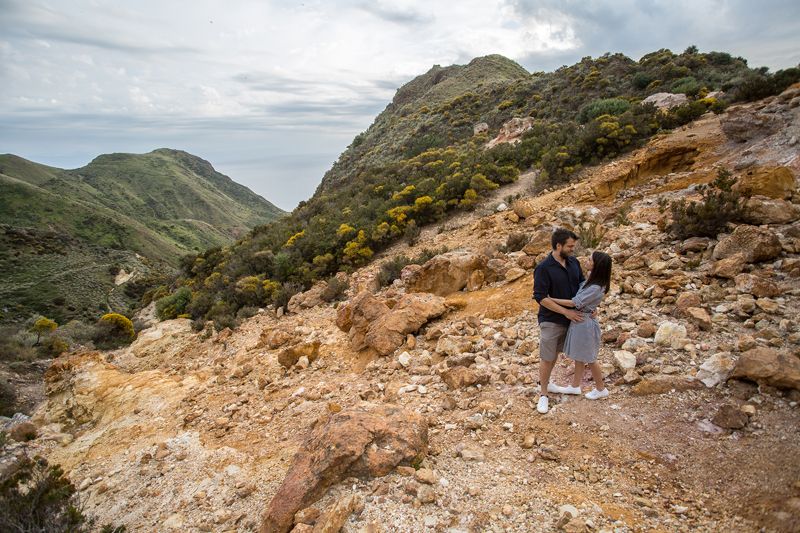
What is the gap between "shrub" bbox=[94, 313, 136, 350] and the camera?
13980 mm

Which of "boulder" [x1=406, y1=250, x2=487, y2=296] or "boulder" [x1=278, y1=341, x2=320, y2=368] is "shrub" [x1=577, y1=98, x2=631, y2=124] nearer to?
"boulder" [x1=406, y1=250, x2=487, y2=296]

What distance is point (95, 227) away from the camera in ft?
210

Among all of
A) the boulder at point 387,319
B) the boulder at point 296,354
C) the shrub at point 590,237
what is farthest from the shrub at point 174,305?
the shrub at point 590,237

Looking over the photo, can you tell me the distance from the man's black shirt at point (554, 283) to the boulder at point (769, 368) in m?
1.40

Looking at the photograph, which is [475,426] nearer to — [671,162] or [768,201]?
[768,201]

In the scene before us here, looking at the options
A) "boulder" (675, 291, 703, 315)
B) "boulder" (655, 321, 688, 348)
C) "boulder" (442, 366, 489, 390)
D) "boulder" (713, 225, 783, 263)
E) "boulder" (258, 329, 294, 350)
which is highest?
"boulder" (713, 225, 783, 263)

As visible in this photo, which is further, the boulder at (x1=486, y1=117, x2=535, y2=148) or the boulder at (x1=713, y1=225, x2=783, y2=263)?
the boulder at (x1=486, y1=117, x2=535, y2=148)

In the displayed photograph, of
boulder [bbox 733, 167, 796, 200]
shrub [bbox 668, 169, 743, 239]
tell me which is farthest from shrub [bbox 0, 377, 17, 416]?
boulder [bbox 733, 167, 796, 200]

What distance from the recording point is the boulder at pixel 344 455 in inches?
125

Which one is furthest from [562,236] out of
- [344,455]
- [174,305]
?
[174,305]

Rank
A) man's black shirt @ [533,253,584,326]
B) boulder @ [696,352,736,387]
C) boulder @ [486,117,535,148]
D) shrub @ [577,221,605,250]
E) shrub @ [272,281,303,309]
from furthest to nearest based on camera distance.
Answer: boulder @ [486,117,535,148], shrub @ [272,281,303,309], shrub @ [577,221,605,250], man's black shirt @ [533,253,584,326], boulder @ [696,352,736,387]

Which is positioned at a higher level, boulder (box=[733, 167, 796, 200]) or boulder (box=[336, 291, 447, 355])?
boulder (box=[733, 167, 796, 200])

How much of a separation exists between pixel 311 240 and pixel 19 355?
11.5 meters

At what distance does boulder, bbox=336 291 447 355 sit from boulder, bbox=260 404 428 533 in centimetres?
237
